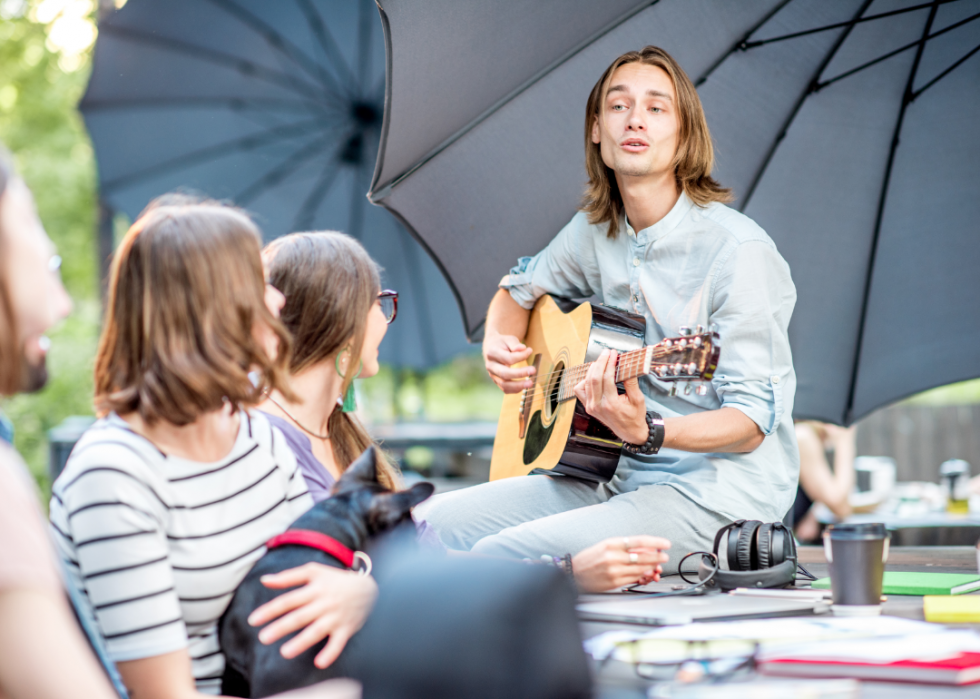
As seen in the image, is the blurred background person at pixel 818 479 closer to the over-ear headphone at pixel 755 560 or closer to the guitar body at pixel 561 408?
the guitar body at pixel 561 408

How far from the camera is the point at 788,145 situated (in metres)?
3.23

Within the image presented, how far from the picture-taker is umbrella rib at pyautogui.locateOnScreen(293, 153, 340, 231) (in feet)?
17.3

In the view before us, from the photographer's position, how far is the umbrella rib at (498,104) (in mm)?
3053

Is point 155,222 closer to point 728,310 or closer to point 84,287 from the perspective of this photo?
point 728,310

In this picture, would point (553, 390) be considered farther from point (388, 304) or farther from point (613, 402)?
point (388, 304)

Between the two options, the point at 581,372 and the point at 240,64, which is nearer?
the point at 581,372

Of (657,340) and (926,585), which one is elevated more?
(657,340)

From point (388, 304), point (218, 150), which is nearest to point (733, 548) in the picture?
point (388, 304)

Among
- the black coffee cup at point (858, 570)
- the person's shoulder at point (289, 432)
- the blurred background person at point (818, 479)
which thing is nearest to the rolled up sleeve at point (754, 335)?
the black coffee cup at point (858, 570)

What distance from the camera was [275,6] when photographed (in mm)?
4887

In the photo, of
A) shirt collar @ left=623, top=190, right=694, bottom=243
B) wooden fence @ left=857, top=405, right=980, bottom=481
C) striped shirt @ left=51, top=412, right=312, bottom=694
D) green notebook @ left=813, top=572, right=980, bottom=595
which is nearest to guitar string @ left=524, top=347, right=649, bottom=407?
shirt collar @ left=623, top=190, right=694, bottom=243

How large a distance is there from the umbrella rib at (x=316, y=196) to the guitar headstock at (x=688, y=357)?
3.31 meters

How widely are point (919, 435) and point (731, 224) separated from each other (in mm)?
8685

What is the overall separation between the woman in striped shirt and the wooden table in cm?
48
